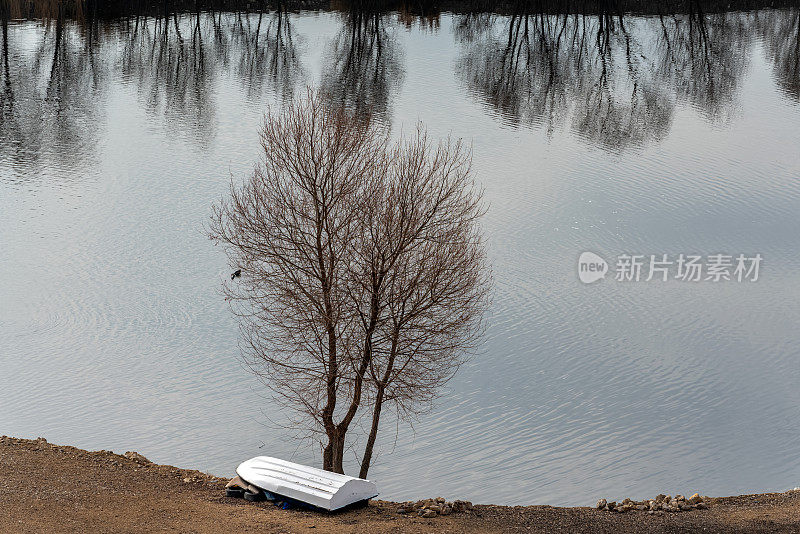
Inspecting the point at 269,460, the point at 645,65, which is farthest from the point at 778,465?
the point at 645,65

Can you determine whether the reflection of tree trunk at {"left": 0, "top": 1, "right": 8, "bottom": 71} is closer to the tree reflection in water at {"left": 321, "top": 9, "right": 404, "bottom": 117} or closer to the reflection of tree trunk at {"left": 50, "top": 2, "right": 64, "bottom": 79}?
the reflection of tree trunk at {"left": 50, "top": 2, "right": 64, "bottom": 79}

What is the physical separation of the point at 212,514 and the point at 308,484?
1.78 metres

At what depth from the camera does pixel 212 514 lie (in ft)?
55.1

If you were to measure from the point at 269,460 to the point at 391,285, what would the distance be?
5282mm

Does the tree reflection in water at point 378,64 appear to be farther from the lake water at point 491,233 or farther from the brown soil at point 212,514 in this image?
the brown soil at point 212,514

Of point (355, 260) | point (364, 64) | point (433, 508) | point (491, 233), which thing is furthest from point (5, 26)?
point (433, 508)

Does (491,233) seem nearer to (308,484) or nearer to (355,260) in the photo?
(355,260)

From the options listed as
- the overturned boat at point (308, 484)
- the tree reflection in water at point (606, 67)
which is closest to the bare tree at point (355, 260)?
the overturned boat at point (308, 484)

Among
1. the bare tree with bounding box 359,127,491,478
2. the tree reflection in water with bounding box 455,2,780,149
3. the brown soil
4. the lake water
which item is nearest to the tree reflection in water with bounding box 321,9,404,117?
the lake water

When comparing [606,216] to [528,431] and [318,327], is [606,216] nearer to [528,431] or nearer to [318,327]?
[528,431]

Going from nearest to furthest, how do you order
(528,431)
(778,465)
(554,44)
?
(778,465)
(528,431)
(554,44)

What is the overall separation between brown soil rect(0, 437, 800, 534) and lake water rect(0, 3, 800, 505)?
→ 289 inches

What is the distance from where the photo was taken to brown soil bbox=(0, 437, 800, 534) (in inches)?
634

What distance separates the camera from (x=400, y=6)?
82.4 m
